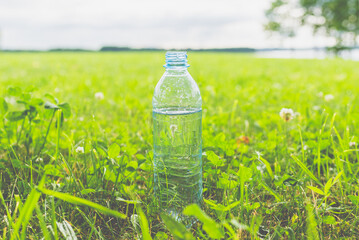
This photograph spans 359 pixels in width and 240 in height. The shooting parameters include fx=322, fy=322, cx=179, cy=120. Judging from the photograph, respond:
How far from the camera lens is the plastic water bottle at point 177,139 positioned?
5.57 feet

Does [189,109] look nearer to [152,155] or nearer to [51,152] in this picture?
[152,155]

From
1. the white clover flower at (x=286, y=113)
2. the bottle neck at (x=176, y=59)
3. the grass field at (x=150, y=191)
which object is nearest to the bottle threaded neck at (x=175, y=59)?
the bottle neck at (x=176, y=59)

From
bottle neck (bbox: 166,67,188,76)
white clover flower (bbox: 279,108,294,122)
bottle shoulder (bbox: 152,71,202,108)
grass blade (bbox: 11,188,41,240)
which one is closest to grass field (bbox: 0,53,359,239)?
grass blade (bbox: 11,188,41,240)

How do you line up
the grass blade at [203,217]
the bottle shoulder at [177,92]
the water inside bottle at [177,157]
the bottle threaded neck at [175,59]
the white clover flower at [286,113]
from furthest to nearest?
the white clover flower at [286,113] → the bottle shoulder at [177,92] → the water inside bottle at [177,157] → the bottle threaded neck at [175,59] → the grass blade at [203,217]

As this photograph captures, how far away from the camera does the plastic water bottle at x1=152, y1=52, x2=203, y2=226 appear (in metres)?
1.70

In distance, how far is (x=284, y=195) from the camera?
5.52ft

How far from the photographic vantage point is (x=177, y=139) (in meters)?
1.87

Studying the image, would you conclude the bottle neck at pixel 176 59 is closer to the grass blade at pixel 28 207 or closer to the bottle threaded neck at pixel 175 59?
the bottle threaded neck at pixel 175 59

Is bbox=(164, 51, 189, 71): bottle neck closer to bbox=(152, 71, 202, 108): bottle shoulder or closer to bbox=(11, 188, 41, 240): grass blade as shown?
bbox=(152, 71, 202, 108): bottle shoulder

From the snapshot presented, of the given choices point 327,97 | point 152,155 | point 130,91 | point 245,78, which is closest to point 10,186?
point 152,155

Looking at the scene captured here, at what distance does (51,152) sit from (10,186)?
0.31m

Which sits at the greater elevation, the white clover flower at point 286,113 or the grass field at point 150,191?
the white clover flower at point 286,113

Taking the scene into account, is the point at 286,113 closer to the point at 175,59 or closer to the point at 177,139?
the point at 177,139

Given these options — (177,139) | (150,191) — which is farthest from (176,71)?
(150,191)
